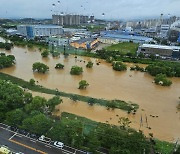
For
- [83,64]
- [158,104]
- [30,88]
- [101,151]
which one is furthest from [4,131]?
[83,64]

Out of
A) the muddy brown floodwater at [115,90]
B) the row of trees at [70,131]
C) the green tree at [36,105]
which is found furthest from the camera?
the muddy brown floodwater at [115,90]

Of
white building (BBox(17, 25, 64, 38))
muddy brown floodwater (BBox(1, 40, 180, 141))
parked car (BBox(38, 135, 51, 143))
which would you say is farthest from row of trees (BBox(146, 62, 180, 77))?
white building (BBox(17, 25, 64, 38))

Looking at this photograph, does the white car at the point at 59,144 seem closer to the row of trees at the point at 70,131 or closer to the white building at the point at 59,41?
the row of trees at the point at 70,131

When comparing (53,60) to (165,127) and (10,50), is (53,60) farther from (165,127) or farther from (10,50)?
(165,127)

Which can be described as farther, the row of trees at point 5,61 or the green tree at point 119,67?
the green tree at point 119,67

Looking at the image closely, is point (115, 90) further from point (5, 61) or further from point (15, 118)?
point (5, 61)

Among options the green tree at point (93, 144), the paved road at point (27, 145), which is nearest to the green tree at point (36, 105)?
the paved road at point (27, 145)

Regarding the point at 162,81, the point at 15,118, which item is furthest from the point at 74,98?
the point at 162,81
